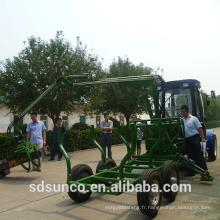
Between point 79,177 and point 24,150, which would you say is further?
point 24,150

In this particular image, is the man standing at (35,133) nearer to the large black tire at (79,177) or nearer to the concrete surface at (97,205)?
the concrete surface at (97,205)

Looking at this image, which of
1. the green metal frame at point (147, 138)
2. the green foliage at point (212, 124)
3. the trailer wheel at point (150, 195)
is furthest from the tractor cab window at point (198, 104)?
the green foliage at point (212, 124)

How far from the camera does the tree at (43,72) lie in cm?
1140

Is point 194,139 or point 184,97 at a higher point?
point 184,97

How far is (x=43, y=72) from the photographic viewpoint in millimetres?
11430

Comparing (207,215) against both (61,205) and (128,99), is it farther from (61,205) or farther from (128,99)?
(128,99)

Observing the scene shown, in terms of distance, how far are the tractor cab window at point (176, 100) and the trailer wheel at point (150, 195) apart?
3.80 meters

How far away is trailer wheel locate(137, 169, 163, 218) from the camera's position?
3932 millimetres

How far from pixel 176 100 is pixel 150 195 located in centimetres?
437

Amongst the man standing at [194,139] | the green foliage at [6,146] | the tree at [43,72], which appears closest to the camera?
the man standing at [194,139]

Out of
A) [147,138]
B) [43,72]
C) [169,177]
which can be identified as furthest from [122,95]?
[169,177]

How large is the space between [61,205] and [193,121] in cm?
357

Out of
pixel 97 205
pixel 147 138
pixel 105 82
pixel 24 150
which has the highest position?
pixel 105 82

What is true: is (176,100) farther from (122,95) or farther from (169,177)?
(122,95)
